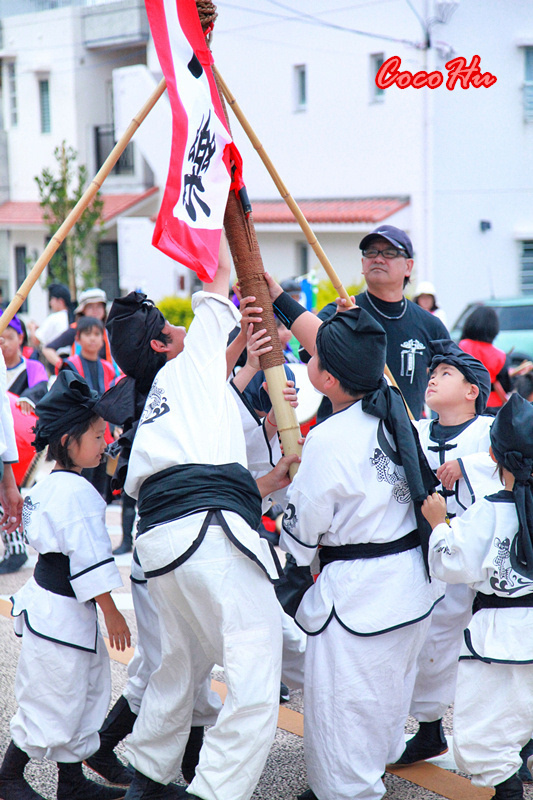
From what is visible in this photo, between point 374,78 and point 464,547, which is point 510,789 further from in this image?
point 374,78

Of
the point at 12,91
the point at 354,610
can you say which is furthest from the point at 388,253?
the point at 12,91

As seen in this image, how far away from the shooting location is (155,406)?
2627mm

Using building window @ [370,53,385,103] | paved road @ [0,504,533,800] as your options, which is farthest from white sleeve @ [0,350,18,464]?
building window @ [370,53,385,103]

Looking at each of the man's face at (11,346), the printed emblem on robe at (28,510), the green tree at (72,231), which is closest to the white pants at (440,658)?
the printed emblem on robe at (28,510)

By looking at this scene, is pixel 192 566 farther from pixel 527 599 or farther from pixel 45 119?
pixel 45 119

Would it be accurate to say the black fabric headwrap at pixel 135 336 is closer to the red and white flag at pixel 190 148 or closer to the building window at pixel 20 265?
the red and white flag at pixel 190 148

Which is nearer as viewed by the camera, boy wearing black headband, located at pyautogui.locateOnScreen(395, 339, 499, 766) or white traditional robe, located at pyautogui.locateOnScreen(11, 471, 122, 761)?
white traditional robe, located at pyautogui.locateOnScreen(11, 471, 122, 761)

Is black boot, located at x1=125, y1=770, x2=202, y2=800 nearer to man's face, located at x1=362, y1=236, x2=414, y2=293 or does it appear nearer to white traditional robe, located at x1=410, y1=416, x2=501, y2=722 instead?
white traditional robe, located at x1=410, y1=416, x2=501, y2=722

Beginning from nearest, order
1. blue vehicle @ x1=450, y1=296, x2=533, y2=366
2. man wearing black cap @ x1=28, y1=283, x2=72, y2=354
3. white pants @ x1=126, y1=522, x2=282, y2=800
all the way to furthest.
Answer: white pants @ x1=126, y1=522, x2=282, y2=800
man wearing black cap @ x1=28, y1=283, x2=72, y2=354
blue vehicle @ x1=450, y1=296, x2=533, y2=366

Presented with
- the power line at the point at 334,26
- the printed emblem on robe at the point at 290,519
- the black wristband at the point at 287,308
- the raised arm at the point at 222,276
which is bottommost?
the printed emblem on robe at the point at 290,519

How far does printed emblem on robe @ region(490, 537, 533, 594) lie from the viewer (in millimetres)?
2729

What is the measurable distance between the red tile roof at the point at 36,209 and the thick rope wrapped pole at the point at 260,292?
731 inches

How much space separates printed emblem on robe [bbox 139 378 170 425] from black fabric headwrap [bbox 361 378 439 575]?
2.17 ft

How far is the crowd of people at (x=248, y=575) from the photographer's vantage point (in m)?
2.54
